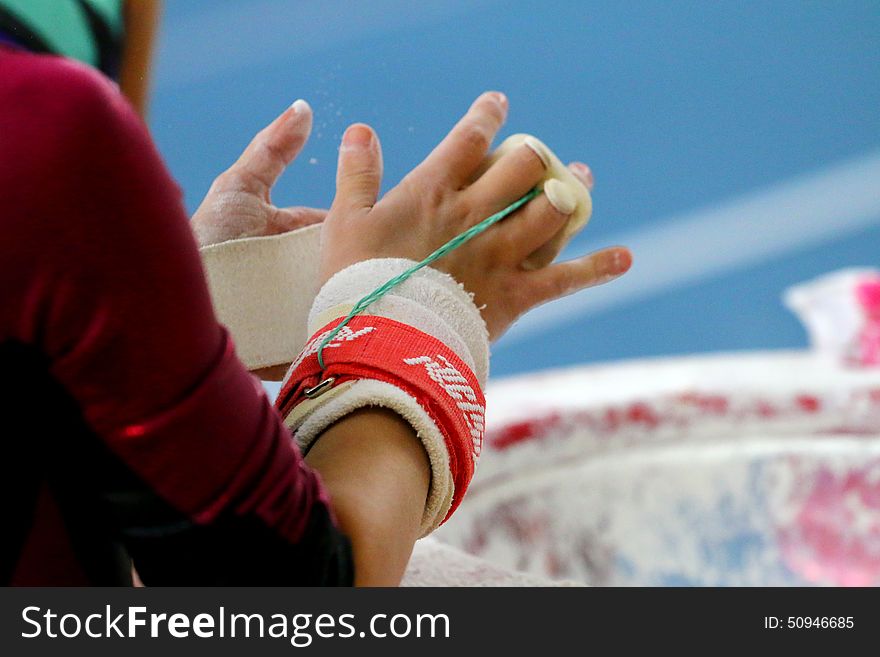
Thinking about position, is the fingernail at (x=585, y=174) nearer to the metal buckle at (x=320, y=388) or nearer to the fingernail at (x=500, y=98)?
the fingernail at (x=500, y=98)

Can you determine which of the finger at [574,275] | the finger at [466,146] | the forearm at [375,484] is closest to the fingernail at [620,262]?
the finger at [574,275]

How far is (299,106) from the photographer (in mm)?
580

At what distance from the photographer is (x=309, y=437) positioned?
1.39 feet

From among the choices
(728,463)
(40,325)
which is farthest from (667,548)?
(40,325)

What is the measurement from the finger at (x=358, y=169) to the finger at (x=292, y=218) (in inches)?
2.6

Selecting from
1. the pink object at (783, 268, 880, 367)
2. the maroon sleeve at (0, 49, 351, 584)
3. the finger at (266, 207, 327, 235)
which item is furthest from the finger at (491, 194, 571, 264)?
the pink object at (783, 268, 880, 367)

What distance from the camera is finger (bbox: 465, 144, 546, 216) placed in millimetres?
567

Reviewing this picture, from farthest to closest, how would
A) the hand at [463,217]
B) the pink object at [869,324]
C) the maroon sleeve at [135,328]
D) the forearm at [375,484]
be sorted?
the pink object at [869,324] → the hand at [463,217] → the forearm at [375,484] → the maroon sleeve at [135,328]

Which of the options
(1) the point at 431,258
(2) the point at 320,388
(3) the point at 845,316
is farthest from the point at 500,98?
(3) the point at 845,316

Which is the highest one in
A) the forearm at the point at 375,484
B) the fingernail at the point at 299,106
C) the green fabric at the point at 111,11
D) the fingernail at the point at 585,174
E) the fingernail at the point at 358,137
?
the fingernail at the point at 299,106

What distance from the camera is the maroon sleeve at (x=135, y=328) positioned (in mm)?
274

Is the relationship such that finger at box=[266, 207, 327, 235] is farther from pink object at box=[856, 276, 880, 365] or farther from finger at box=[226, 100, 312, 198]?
pink object at box=[856, 276, 880, 365]

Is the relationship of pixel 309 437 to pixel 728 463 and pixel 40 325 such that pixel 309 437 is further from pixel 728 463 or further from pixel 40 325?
pixel 728 463

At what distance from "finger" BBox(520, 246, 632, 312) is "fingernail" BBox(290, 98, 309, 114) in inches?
6.1
